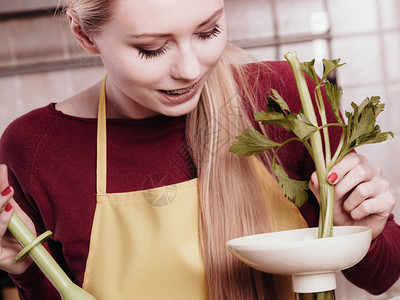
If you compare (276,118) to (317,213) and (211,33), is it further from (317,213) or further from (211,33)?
(317,213)

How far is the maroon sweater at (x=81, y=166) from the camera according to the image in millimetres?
1156

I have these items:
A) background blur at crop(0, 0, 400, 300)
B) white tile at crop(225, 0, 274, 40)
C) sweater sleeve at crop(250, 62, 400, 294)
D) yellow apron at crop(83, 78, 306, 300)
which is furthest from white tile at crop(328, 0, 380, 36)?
yellow apron at crop(83, 78, 306, 300)

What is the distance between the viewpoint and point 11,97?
2924 millimetres

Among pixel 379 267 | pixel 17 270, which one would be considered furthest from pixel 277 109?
pixel 17 270

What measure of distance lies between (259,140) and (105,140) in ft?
1.44

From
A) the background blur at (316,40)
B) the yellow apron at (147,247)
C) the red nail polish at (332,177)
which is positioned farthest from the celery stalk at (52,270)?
the background blur at (316,40)

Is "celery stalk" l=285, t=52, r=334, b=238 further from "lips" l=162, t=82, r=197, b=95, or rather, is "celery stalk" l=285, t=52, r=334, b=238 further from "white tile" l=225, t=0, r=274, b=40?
"white tile" l=225, t=0, r=274, b=40

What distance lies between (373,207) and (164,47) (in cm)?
40

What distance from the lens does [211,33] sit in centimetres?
95

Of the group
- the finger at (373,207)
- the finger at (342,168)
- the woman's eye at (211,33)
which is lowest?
the finger at (373,207)

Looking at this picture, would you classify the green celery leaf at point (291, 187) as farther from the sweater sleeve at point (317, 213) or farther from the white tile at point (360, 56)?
the white tile at point (360, 56)

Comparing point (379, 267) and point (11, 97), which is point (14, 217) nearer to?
point (379, 267)

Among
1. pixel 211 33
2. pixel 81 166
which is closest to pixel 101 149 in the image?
pixel 81 166

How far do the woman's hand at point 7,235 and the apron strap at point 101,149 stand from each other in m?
0.17
